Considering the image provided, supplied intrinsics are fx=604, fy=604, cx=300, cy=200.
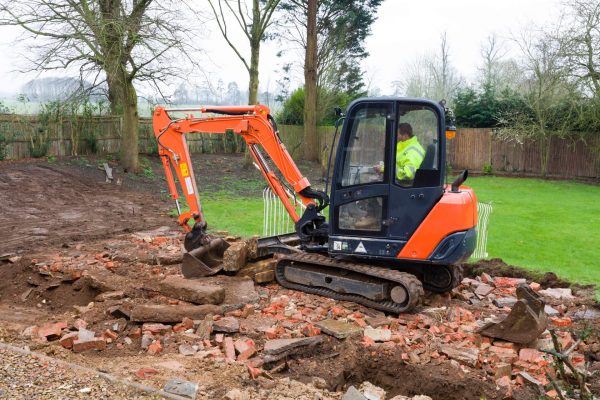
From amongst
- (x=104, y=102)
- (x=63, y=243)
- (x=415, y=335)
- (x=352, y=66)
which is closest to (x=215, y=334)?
(x=415, y=335)

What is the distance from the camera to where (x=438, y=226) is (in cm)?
717

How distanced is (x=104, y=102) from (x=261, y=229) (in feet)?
43.5

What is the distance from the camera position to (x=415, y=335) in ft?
21.3

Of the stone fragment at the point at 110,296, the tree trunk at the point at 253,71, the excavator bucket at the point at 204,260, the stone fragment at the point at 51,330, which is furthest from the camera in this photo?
the tree trunk at the point at 253,71

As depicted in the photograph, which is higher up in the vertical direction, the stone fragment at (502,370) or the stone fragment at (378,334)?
the stone fragment at (378,334)

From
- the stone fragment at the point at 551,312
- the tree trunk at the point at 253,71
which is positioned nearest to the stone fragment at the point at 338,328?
the stone fragment at the point at 551,312

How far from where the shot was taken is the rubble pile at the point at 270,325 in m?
5.84

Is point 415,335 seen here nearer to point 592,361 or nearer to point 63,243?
point 592,361

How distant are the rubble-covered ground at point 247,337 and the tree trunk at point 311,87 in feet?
64.2

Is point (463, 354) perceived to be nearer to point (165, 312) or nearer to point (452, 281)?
point (452, 281)

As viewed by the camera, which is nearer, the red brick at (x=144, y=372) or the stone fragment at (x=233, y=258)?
the red brick at (x=144, y=372)

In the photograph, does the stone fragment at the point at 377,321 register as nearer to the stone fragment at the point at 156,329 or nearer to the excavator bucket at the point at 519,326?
the excavator bucket at the point at 519,326

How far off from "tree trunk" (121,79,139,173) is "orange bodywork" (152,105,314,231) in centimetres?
1284

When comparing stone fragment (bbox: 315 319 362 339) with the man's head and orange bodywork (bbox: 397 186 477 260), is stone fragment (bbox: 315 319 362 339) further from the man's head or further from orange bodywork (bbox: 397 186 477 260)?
the man's head
